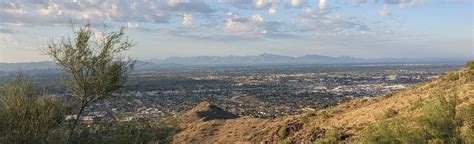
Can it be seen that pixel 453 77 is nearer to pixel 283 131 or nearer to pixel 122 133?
pixel 283 131

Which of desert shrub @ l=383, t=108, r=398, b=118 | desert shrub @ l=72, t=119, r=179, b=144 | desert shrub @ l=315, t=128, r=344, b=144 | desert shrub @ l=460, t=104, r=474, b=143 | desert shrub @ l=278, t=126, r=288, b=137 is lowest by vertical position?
desert shrub @ l=278, t=126, r=288, b=137

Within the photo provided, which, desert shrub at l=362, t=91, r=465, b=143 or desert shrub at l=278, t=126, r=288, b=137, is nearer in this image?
desert shrub at l=362, t=91, r=465, b=143

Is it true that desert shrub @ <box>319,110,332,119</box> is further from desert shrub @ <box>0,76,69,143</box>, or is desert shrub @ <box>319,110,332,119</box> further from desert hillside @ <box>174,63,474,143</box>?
desert shrub @ <box>0,76,69,143</box>

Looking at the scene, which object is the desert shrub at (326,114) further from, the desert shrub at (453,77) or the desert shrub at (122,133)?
the desert shrub at (122,133)

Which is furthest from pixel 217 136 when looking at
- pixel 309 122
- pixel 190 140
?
pixel 309 122

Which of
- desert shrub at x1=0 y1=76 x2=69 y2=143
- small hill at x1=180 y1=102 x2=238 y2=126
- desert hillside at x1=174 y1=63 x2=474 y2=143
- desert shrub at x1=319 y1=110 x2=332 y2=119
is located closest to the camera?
desert shrub at x1=0 y1=76 x2=69 y2=143

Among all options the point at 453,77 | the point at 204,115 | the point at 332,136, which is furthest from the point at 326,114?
the point at 204,115

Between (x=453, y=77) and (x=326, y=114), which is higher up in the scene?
(x=453, y=77)

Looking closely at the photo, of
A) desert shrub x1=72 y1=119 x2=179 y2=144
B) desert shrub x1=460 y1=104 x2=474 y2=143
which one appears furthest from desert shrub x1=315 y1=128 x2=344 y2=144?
desert shrub x1=72 y1=119 x2=179 y2=144
